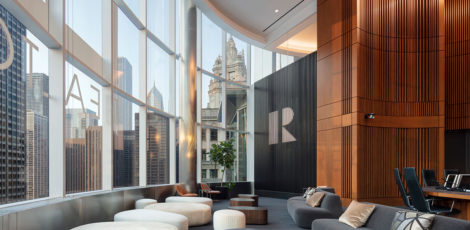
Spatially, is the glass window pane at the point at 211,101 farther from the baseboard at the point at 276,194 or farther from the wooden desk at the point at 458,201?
the wooden desk at the point at 458,201

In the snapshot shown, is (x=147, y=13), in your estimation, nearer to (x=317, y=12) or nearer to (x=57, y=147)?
(x=317, y=12)

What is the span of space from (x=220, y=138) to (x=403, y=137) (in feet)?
25.0

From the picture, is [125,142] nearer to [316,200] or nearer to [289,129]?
[316,200]

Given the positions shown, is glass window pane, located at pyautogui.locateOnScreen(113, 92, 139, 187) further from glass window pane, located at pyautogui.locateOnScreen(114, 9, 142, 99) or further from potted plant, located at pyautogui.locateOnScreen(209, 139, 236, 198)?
potted plant, located at pyautogui.locateOnScreen(209, 139, 236, 198)

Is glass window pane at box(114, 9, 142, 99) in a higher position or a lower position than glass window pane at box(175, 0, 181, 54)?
lower

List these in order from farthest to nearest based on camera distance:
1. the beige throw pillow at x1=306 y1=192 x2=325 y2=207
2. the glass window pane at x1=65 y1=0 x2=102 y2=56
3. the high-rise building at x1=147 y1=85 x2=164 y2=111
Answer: the high-rise building at x1=147 y1=85 x2=164 y2=111 → the beige throw pillow at x1=306 y1=192 x2=325 y2=207 → the glass window pane at x1=65 y1=0 x2=102 y2=56

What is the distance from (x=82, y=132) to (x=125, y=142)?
2.68 meters

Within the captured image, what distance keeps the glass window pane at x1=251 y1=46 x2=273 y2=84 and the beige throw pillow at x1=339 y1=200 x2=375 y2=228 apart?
11947 millimetres

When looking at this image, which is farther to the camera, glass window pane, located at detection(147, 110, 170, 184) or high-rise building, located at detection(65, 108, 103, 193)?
glass window pane, located at detection(147, 110, 170, 184)

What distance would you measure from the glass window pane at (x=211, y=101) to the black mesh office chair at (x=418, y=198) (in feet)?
30.8

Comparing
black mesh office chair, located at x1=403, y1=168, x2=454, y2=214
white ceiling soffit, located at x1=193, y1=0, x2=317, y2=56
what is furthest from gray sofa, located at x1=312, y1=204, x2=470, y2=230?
white ceiling soffit, located at x1=193, y1=0, x2=317, y2=56

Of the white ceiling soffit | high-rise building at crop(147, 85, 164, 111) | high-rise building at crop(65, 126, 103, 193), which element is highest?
the white ceiling soffit

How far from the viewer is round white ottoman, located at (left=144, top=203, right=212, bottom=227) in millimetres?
7516

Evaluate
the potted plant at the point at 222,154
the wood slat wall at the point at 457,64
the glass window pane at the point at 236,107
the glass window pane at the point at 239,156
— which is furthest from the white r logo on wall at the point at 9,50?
the glass window pane at the point at 239,156
